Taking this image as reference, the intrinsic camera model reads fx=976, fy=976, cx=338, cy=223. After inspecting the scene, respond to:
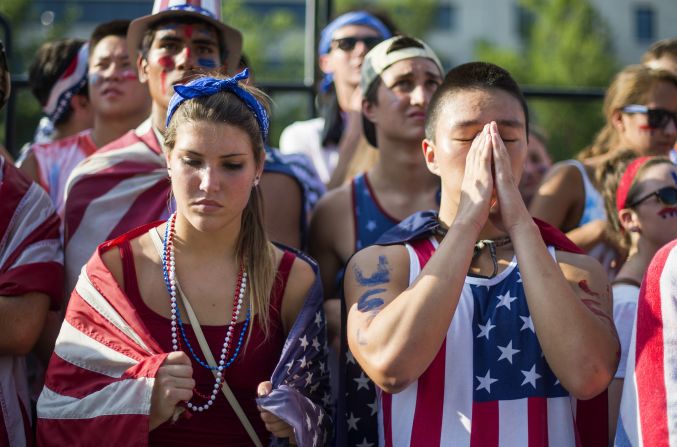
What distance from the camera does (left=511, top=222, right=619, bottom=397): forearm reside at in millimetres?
2920

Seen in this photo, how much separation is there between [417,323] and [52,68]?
131 inches

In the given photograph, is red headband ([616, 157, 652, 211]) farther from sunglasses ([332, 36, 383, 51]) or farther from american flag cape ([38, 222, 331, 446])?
sunglasses ([332, 36, 383, 51])

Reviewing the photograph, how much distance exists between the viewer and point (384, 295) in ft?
10.3

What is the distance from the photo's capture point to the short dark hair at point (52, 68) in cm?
545

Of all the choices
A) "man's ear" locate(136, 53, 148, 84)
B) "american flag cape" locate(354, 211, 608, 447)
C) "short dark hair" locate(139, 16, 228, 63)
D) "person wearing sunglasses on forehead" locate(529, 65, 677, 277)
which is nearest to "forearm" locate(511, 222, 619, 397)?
"american flag cape" locate(354, 211, 608, 447)

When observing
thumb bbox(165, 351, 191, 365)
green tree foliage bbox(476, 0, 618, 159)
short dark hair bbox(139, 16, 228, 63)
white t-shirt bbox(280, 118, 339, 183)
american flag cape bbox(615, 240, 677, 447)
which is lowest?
green tree foliage bbox(476, 0, 618, 159)

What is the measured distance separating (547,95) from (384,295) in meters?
3.11

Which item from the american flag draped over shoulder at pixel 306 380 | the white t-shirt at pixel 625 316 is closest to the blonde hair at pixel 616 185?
the white t-shirt at pixel 625 316

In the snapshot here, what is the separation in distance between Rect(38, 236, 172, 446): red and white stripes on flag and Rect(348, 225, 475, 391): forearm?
681 millimetres

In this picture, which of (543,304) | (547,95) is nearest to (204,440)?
(543,304)

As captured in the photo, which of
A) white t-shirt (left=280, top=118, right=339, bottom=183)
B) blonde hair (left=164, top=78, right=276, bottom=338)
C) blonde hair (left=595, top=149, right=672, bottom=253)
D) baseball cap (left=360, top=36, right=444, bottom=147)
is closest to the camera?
blonde hair (left=164, top=78, right=276, bottom=338)

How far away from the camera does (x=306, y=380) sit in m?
3.26

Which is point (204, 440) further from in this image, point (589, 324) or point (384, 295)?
point (589, 324)

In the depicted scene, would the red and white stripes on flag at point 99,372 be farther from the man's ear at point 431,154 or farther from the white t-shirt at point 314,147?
the white t-shirt at point 314,147
